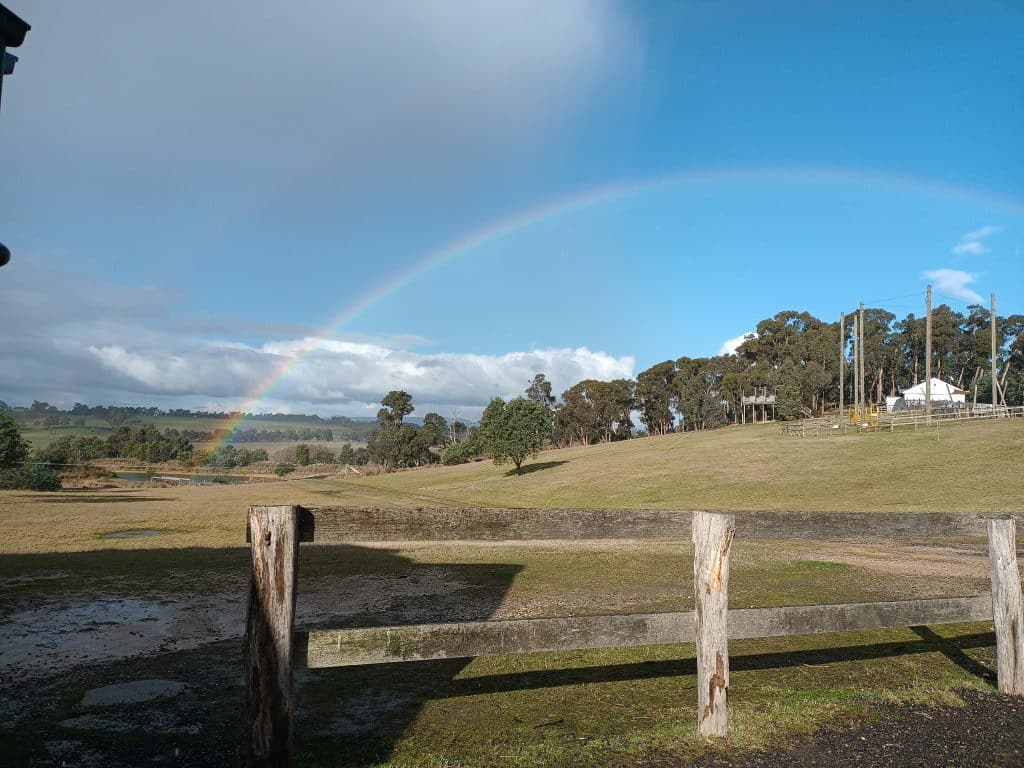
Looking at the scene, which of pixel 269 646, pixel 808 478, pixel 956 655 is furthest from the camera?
pixel 808 478

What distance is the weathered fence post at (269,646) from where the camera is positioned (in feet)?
13.1

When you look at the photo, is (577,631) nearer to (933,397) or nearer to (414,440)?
(933,397)

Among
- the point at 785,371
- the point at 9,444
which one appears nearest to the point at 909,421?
the point at 785,371

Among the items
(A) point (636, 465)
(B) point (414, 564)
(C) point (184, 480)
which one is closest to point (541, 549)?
(B) point (414, 564)

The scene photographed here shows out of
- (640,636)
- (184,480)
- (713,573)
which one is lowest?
(184,480)

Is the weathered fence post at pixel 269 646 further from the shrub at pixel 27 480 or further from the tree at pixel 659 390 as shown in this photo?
the tree at pixel 659 390

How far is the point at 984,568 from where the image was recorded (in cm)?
1398

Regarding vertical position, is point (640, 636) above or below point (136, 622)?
above

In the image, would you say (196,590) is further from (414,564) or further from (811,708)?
(811,708)

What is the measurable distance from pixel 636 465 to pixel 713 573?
5439 centimetres

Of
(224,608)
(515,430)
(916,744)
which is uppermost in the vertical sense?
(515,430)

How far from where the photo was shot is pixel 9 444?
2218 inches

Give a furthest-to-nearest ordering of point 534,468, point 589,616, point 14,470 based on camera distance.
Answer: point 534,468 < point 14,470 < point 589,616

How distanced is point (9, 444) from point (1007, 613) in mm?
69007
